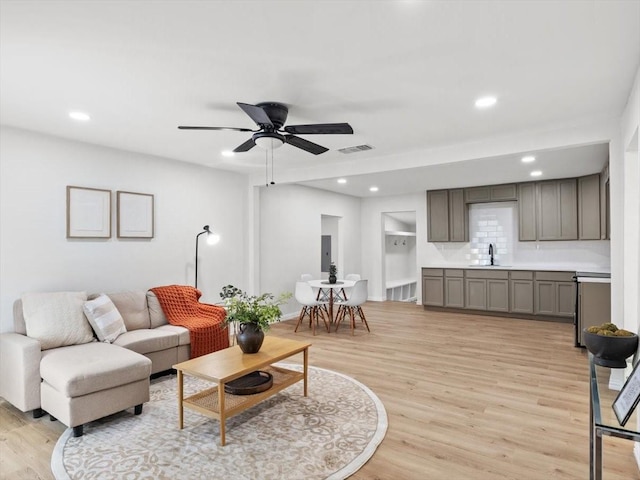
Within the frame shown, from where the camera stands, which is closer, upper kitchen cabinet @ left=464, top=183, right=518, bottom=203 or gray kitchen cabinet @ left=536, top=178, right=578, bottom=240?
gray kitchen cabinet @ left=536, top=178, right=578, bottom=240


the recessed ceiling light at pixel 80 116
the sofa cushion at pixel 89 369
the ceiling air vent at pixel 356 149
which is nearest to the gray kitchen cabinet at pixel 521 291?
the ceiling air vent at pixel 356 149

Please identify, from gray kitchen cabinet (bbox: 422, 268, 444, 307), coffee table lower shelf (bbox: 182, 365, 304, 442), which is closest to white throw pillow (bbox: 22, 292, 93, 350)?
coffee table lower shelf (bbox: 182, 365, 304, 442)

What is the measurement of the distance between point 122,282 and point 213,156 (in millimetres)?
1859

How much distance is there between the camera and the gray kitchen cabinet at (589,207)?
633 centimetres

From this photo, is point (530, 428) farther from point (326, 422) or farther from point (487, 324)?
point (487, 324)

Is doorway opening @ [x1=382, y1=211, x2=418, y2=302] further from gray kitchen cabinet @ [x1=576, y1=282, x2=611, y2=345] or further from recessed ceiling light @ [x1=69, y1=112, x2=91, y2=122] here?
recessed ceiling light @ [x1=69, y1=112, x2=91, y2=122]

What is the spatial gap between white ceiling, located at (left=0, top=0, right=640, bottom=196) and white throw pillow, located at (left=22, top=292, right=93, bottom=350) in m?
1.61

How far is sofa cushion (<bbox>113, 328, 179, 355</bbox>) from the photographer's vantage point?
140 inches

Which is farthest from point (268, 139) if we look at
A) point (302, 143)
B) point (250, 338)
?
point (250, 338)

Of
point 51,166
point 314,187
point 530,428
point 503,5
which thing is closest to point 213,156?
point 51,166

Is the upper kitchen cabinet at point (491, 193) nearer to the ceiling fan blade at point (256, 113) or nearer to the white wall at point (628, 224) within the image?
the white wall at point (628, 224)

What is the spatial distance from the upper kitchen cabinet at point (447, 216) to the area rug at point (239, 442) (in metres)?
5.11

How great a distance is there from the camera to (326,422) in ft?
9.46

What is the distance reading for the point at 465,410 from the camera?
10.1 feet
